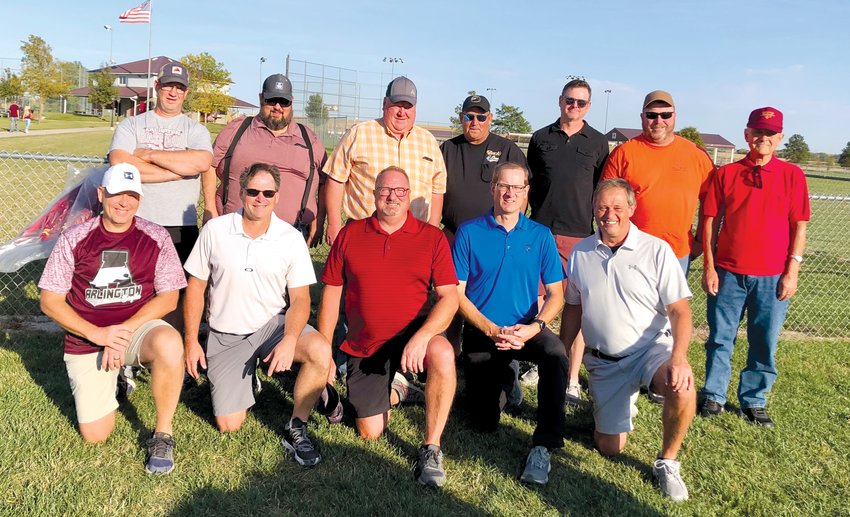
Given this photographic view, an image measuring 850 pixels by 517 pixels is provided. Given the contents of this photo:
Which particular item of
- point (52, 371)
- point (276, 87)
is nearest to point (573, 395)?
point (276, 87)

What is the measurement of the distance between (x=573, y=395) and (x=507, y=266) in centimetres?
134

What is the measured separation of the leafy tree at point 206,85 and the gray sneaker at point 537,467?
52736mm

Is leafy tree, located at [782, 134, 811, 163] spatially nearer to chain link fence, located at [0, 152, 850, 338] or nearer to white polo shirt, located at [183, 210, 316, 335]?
chain link fence, located at [0, 152, 850, 338]

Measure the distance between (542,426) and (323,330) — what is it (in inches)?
58.3

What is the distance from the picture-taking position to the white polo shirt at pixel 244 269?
413 centimetres

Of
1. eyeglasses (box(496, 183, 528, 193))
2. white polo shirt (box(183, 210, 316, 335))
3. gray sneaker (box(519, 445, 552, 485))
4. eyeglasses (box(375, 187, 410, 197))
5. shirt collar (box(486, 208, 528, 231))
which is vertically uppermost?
eyeglasses (box(496, 183, 528, 193))

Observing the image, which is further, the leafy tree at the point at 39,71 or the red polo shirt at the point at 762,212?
the leafy tree at the point at 39,71

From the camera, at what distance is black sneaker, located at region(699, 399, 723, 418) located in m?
4.77

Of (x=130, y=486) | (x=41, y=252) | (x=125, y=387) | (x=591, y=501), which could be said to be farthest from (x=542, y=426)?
(x=41, y=252)

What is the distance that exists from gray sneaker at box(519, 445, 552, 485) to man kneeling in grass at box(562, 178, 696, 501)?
52 cm

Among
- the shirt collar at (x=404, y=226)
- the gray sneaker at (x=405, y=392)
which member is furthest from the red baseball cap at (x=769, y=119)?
the gray sneaker at (x=405, y=392)

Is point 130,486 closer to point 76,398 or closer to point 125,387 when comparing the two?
point 76,398

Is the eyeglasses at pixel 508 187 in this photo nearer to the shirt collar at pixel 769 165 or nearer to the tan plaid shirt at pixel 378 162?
the tan plaid shirt at pixel 378 162

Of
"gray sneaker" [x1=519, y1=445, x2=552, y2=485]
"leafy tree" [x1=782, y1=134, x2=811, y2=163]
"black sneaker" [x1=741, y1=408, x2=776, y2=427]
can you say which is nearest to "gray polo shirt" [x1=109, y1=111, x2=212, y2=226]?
"gray sneaker" [x1=519, y1=445, x2=552, y2=485]
